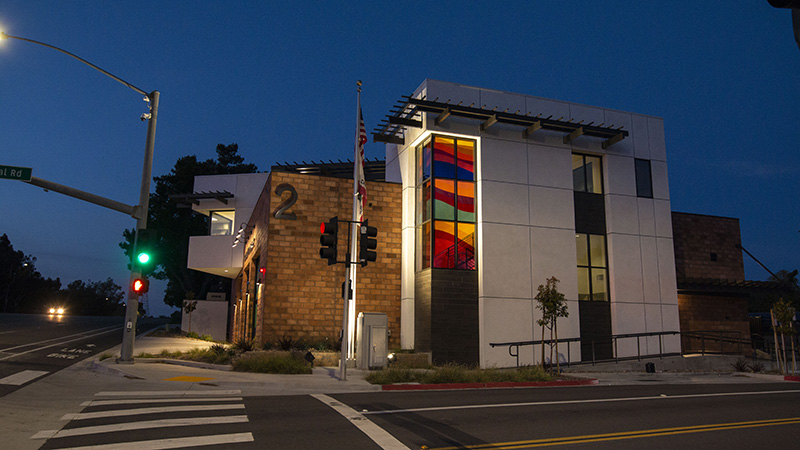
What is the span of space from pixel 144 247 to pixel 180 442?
12.2 metres

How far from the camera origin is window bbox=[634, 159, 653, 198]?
85.8 feet

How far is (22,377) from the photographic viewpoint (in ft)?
47.0

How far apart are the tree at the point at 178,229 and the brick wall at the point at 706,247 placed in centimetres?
4296

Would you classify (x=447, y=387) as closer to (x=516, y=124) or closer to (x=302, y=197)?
(x=302, y=197)

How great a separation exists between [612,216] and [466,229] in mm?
6868

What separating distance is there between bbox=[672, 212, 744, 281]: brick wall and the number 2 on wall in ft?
62.9

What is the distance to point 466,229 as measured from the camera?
23.3 meters

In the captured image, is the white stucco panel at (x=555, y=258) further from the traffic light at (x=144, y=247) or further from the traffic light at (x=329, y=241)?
the traffic light at (x=144, y=247)

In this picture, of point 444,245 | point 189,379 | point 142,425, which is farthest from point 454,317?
point 142,425

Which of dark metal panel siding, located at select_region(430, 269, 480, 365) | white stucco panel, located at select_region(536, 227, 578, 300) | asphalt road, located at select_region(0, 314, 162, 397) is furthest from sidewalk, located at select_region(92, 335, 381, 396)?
white stucco panel, located at select_region(536, 227, 578, 300)

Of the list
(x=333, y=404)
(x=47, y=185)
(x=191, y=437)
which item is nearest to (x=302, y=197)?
(x=47, y=185)

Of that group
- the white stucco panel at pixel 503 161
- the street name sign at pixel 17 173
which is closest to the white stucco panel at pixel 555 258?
the white stucco panel at pixel 503 161

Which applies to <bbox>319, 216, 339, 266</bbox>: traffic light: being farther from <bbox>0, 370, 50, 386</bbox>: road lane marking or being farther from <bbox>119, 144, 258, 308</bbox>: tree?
<bbox>119, 144, 258, 308</bbox>: tree

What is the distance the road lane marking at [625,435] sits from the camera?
7.96 meters
